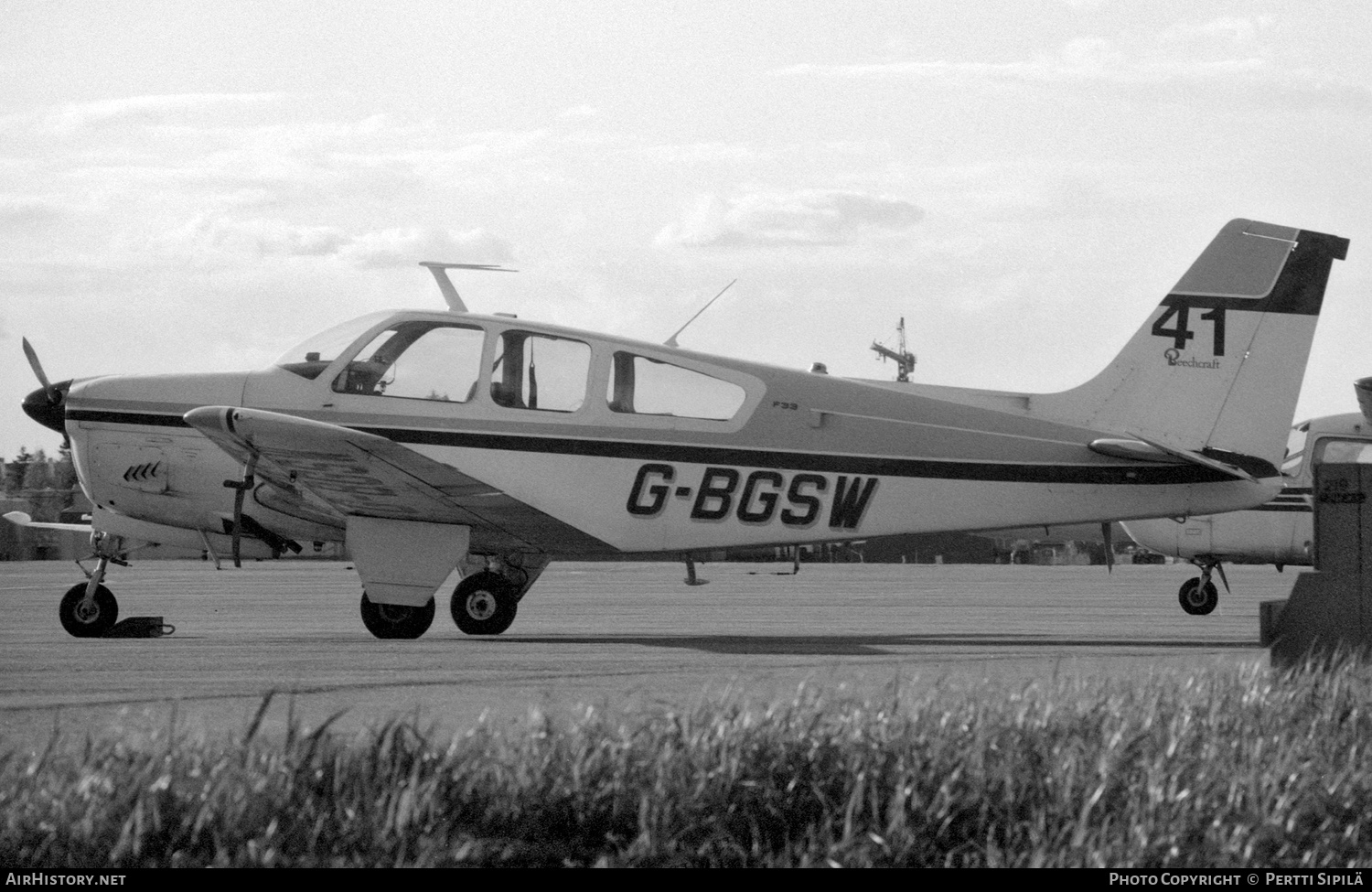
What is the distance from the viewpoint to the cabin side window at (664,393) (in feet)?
37.9

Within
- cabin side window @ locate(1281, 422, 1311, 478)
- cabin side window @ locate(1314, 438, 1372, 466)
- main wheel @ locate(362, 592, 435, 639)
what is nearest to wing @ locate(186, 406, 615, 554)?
main wheel @ locate(362, 592, 435, 639)

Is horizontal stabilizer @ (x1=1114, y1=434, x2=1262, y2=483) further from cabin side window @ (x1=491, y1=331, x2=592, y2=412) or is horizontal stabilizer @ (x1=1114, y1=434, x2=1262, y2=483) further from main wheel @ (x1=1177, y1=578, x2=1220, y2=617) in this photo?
main wheel @ (x1=1177, y1=578, x2=1220, y2=617)

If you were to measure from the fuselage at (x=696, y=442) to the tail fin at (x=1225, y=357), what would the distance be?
1.15 feet

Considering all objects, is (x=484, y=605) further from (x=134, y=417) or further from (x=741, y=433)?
(x=134, y=417)

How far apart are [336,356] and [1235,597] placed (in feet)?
48.3

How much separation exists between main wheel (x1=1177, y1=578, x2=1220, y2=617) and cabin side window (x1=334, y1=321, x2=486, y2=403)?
9.47m

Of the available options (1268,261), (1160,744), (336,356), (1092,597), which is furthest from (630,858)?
(1092,597)

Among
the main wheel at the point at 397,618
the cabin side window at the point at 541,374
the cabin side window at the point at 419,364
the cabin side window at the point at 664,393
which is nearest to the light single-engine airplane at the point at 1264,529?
the cabin side window at the point at 664,393

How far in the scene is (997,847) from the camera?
3.97 meters

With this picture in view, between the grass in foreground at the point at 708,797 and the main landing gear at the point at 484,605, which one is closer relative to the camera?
the grass in foreground at the point at 708,797

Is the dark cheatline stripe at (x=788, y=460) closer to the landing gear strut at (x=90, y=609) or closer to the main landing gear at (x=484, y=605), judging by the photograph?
the main landing gear at (x=484, y=605)

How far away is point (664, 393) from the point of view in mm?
11625

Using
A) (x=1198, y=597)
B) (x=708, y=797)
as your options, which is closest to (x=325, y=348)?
(x=708, y=797)
